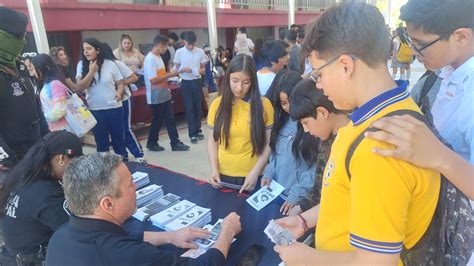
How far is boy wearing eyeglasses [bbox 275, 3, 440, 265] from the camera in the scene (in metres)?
0.65

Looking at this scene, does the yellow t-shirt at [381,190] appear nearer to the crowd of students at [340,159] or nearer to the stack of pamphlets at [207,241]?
the crowd of students at [340,159]

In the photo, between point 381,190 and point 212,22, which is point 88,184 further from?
point 212,22

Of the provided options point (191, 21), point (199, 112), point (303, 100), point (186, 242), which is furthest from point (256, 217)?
point (191, 21)

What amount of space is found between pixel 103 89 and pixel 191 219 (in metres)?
2.48

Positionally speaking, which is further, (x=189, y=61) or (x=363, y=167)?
(x=189, y=61)

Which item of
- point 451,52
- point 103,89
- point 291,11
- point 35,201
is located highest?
point 291,11

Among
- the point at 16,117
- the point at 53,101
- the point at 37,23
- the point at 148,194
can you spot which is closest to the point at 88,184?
the point at 148,194

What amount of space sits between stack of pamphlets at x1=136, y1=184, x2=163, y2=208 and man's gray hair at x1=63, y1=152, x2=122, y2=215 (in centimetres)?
65

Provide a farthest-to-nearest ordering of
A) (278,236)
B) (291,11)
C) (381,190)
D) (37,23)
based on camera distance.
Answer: (291,11)
(37,23)
(278,236)
(381,190)

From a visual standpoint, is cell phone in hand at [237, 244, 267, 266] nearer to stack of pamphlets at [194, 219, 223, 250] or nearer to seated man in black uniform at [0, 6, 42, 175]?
stack of pamphlets at [194, 219, 223, 250]

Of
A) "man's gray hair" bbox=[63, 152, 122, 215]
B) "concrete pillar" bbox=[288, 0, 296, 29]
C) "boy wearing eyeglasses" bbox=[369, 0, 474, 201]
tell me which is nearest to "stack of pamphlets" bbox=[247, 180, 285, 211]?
"man's gray hair" bbox=[63, 152, 122, 215]

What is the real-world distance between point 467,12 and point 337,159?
667mm

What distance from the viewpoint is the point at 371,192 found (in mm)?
646

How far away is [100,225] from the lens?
115cm
